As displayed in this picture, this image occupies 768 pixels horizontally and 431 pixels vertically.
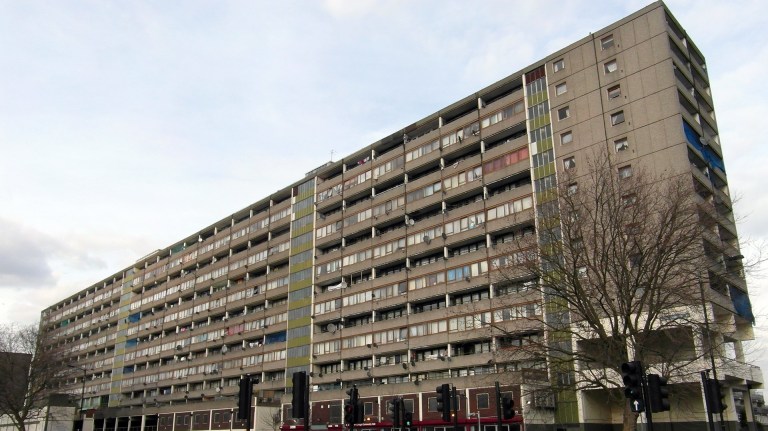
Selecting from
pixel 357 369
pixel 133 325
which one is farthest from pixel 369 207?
pixel 133 325

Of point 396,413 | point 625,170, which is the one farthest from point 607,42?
point 396,413

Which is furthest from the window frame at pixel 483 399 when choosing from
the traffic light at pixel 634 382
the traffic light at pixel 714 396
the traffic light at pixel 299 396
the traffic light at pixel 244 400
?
the traffic light at pixel 244 400

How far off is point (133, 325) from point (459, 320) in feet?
271

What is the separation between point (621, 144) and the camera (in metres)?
56.9

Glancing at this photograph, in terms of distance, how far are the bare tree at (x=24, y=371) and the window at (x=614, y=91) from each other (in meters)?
75.5

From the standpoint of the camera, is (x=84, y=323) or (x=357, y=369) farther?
(x=84, y=323)

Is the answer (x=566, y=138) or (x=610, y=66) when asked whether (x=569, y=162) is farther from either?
(x=610, y=66)

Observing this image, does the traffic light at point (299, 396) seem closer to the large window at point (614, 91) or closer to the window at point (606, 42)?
the large window at point (614, 91)

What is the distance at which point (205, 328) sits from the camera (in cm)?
10356

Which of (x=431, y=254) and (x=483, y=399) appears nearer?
(x=483, y=399)

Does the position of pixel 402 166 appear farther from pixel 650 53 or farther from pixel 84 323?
pixel 84 323

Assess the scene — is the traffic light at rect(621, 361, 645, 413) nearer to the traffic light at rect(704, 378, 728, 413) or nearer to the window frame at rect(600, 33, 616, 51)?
the traffic light at rect(704, 378, 728, 413)

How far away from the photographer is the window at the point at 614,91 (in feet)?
193

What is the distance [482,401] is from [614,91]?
100 feet
